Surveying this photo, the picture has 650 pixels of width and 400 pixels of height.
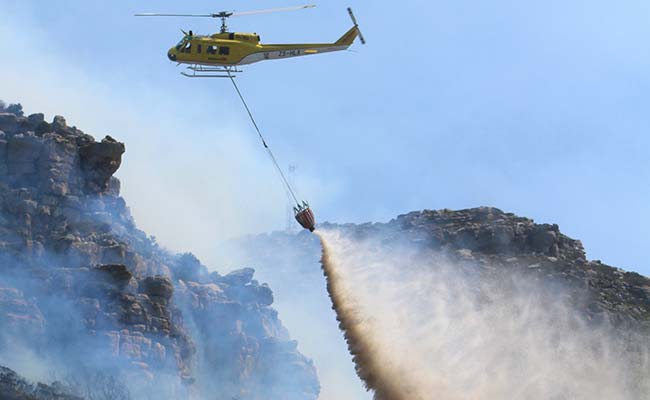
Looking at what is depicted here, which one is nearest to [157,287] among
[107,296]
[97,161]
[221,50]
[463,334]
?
[107,296]

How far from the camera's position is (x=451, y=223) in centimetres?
14675

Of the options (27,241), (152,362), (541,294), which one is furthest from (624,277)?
(27,241)

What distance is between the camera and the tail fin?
10262 centimetres

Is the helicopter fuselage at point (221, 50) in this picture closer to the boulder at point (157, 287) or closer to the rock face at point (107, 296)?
the rock face at point (107, 296)

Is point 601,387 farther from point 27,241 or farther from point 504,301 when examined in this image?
point 27,241

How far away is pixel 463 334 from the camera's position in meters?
115

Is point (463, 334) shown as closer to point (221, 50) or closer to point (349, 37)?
point (349, 37)

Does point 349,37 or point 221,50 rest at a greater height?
point 349,37

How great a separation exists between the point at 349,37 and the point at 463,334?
29.1m

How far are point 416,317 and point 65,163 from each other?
41357mm

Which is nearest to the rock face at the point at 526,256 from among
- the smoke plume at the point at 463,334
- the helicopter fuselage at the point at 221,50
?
the smoke plume at the point at 463,334

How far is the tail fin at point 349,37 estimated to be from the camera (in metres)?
103

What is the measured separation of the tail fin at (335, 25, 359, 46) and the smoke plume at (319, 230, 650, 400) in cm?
1820

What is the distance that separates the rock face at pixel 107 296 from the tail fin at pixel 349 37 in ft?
112
